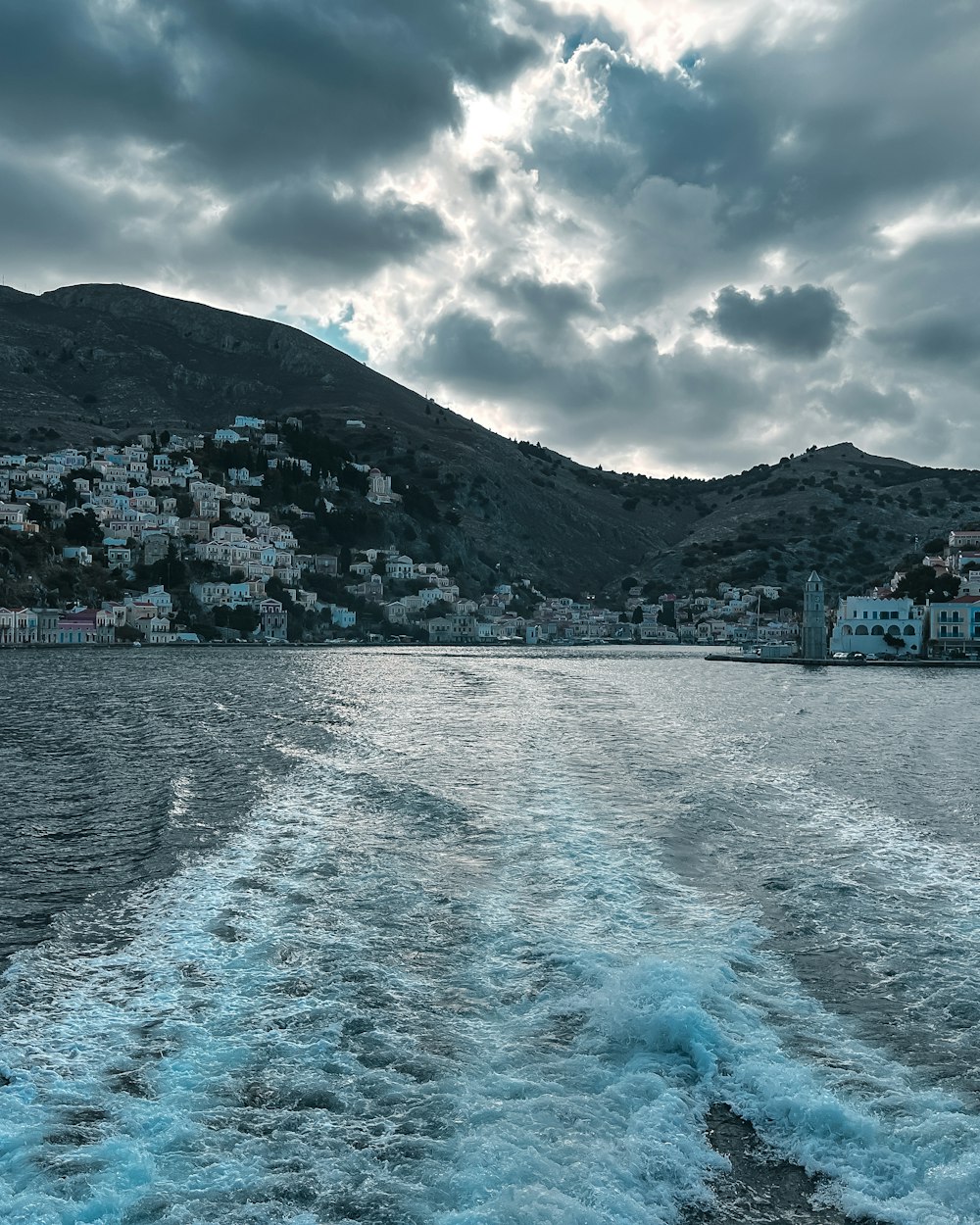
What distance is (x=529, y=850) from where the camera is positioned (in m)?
12.8

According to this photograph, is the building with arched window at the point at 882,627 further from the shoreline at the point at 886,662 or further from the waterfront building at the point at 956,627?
the shoreline at the point at 886,662

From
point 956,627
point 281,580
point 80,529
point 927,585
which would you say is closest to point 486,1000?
point 956,627

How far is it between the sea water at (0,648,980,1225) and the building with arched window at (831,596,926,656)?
243 feet

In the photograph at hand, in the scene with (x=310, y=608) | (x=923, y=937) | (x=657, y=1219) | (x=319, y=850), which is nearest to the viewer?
(x=657, y=1219)

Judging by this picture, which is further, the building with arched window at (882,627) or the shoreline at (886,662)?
the building with arched window at (882,627)

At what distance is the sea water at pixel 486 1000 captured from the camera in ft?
16.8

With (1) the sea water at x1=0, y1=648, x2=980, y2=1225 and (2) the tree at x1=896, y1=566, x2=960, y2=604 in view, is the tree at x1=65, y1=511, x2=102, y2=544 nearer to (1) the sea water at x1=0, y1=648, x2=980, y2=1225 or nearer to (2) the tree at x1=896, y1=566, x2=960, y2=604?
(2) the tree at x1=896, y1=566, x2=960, y2=604

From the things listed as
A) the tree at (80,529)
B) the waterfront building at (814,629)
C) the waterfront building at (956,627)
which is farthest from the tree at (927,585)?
the tree at (80,529)

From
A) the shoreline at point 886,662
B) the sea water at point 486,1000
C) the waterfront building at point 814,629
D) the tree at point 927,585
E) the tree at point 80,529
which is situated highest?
the tree at point 80,529

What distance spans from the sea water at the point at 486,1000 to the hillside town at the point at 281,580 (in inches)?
3067

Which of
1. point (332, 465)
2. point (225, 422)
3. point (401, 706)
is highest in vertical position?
point (225, 422)

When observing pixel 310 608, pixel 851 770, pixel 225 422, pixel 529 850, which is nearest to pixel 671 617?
pixel 310 608

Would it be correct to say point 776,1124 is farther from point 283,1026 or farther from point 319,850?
point 319,850

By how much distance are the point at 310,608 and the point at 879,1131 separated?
114 metres
